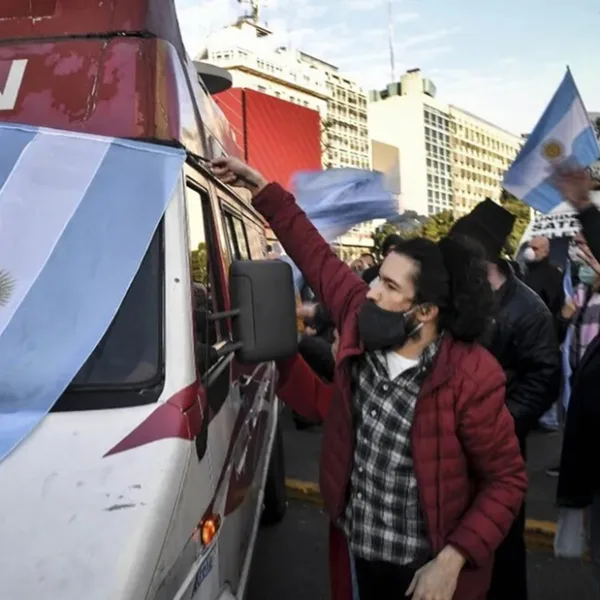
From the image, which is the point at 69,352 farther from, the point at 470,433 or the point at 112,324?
the point at 470,433

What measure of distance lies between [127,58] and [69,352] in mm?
995

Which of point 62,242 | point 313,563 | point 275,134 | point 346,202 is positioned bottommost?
point 313,563

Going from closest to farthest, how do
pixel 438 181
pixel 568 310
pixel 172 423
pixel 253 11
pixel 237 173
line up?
1. pixel 172 423
2. pixel 237 173
3. pixel 568 310
4. pixel 253 11
5. pixel 438 181

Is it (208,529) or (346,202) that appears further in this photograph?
(346,202)

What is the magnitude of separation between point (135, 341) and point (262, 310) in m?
0.41

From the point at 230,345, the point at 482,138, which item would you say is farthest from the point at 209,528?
the point at 482,138

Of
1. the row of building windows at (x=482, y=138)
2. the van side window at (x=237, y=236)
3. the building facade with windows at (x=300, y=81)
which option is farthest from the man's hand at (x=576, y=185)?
the row of building windows at (x=482, y=138)

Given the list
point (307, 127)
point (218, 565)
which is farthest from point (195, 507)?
point (307, 127)

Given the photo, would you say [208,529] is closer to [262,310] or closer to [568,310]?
[262,310]

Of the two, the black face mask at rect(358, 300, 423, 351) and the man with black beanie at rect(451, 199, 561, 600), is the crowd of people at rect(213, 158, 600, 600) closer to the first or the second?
the black face mask at rect(358, 300, 423, 351)

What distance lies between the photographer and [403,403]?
237 centimetres

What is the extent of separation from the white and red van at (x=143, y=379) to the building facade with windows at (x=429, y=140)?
104449 mm

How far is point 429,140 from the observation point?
118m

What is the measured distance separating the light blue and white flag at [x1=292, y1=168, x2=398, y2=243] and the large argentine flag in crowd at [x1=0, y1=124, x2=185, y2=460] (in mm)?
3066
